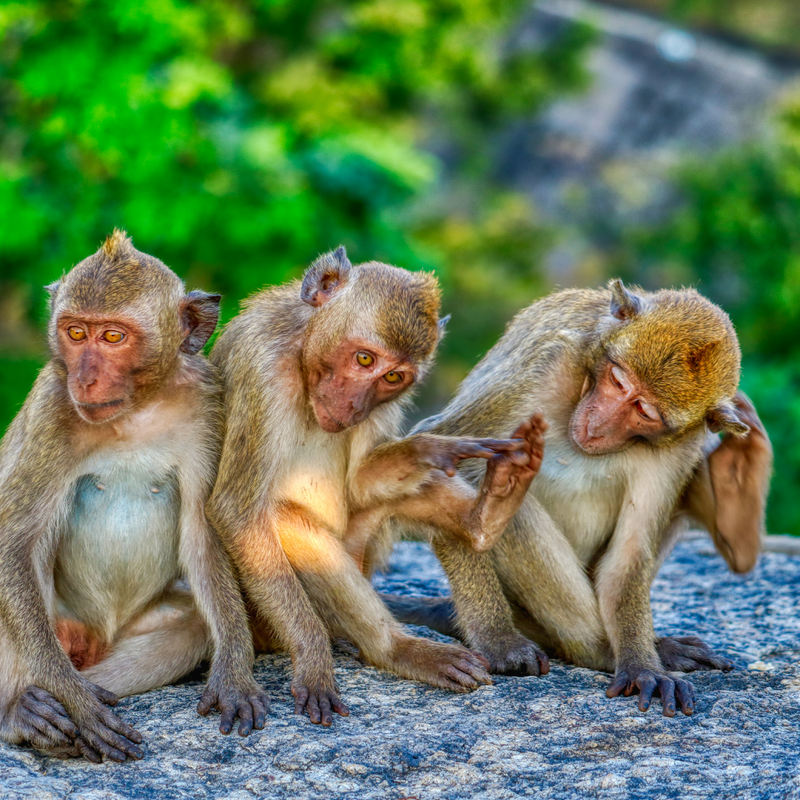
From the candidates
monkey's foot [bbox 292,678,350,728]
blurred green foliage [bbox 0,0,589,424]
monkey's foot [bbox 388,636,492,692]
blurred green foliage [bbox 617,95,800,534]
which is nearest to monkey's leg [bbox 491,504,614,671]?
monkey's foot [bbox 388,636,492,692]

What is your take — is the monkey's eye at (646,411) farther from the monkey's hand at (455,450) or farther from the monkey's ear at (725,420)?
the monkey's hand at (455,450)

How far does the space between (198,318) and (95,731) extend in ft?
5.07

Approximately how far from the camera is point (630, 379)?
4.05 m

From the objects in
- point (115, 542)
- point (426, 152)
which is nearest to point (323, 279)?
point (115, 542)

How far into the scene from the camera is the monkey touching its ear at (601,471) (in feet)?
13.3

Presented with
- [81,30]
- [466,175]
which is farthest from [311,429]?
[466,175]

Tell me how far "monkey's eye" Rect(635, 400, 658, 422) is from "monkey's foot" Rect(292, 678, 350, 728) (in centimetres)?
155

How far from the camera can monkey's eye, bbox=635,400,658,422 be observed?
405 centimetres

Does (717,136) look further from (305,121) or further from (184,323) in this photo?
(184,323)

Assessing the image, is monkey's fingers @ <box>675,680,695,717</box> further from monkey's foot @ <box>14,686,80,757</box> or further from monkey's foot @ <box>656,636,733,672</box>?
monkey's foot @ <box>14,686,80,757</box>

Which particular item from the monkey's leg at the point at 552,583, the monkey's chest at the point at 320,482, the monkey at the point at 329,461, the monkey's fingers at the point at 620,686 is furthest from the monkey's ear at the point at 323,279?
the monkey's fingers at the point at 620,686

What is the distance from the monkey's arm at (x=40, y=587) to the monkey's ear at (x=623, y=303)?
7.09 feet

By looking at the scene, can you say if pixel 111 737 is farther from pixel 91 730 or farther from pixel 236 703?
pixel 236 703

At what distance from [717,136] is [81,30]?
42.8 ft
